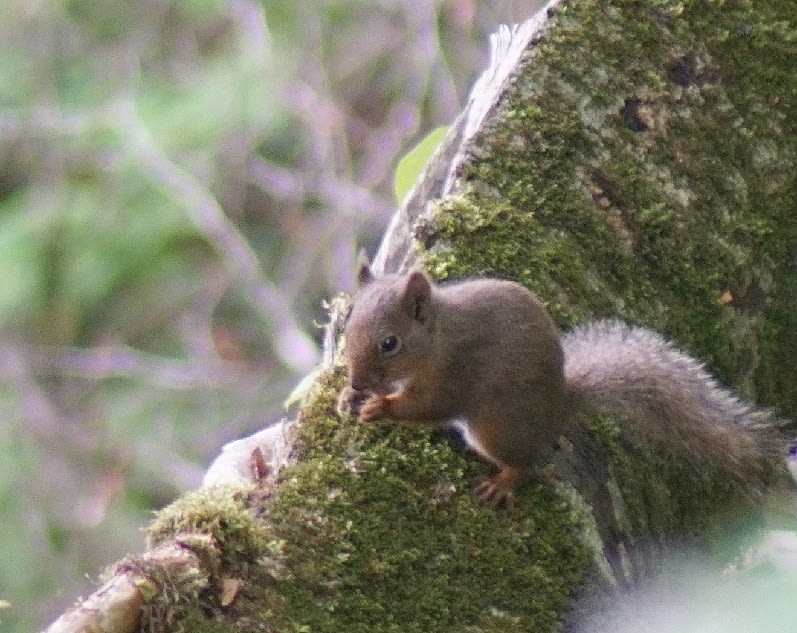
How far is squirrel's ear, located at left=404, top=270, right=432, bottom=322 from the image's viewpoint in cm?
191

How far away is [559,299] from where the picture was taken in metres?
2.07

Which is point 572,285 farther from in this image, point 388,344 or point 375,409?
point 375,409

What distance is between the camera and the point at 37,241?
4520 millimetres

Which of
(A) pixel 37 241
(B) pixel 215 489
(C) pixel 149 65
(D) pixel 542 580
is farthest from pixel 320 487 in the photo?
(C) pixel 149 65

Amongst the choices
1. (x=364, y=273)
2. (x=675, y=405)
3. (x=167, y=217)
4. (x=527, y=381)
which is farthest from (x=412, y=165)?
(x=167, y=217)

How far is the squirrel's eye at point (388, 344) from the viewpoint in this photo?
2047mm

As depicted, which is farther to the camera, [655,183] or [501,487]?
[655,183]

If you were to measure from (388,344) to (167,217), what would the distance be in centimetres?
274

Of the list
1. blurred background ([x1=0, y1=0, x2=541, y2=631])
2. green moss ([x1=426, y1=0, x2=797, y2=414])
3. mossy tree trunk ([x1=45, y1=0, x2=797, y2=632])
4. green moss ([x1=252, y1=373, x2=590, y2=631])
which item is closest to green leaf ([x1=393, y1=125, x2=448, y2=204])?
mossy tree trunk ([x1=45, y1=0, x2=797, y2=632])

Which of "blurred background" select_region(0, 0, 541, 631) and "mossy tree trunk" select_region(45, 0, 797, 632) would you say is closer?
"mossy tree trunk" select_region(45, 0, 797, 632)

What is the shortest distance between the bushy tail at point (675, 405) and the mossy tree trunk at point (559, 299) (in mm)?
52

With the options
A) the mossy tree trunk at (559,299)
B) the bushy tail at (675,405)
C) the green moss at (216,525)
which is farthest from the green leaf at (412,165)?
the green moss at (216,525)

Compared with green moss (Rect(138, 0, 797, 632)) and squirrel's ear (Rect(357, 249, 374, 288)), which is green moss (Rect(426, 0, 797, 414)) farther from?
squirrel's ear (Rect(357, 249, 374, 288))

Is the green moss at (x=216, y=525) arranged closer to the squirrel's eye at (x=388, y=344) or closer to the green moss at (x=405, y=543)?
the green moss at (x=405, y=543)
